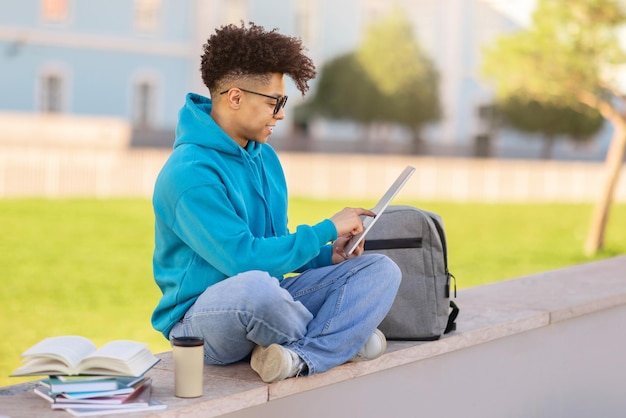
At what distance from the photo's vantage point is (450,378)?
→ 148 inches

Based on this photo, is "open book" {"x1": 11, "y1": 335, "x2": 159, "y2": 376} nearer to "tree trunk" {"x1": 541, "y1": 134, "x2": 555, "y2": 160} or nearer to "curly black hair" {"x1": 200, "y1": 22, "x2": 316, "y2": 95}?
"curly black hair" {"x1": 200, "y1": 22, "x2": 316, "y2": 95}

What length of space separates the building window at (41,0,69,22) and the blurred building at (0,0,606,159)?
3 centimetres

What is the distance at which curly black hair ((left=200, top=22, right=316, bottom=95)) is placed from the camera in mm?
3133

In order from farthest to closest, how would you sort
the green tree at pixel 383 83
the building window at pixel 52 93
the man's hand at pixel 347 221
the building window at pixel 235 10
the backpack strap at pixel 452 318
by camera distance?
the green tree at pixel 383 83 → the building window at pixel 235 10 → the building window at pixel 52 93 → the backpack strap at pixel 452 318 → the man's hand at pixel 347 221

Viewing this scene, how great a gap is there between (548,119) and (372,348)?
38118 mm

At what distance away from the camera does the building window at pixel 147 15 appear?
3731cm

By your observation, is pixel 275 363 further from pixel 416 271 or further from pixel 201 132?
pixel 416 271

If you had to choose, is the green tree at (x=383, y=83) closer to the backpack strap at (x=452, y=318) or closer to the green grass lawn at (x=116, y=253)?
the green grass lawn at (x=116, y=253)

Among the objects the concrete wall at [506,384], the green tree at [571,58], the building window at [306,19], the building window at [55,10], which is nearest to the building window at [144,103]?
the building window at [55,10]

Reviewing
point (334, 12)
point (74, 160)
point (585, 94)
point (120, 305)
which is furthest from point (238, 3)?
point (120, 305)

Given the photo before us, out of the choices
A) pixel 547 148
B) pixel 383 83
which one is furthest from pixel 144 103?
pixel 547 148

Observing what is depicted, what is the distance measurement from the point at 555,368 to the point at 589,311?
0.93 feet

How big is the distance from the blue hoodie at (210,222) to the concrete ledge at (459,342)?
0.28m

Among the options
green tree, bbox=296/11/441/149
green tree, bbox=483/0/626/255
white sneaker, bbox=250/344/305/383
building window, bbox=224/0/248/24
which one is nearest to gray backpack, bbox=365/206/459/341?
white sneaker, bbox=250/344/305/383
